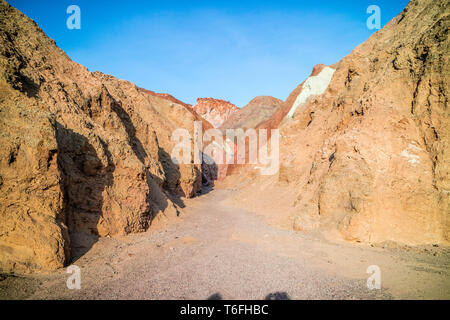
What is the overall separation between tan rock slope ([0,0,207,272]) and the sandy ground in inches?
23.5

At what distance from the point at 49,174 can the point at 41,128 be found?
36.1 inches

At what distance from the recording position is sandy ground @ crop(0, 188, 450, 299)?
366 centimetres

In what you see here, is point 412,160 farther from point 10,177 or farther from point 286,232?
point 10,177

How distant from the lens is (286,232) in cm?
803

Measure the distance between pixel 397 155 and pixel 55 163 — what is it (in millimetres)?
8872
